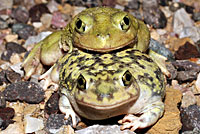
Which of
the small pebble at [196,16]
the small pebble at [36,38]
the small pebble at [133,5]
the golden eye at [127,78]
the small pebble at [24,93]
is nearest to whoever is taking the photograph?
the golden eye at [127,78]

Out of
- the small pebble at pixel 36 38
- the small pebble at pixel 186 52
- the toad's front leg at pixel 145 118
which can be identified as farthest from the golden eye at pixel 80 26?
the small pebble at pixel 186 52

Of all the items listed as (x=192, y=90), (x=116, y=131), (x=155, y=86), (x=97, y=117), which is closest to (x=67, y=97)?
(x=97, y=117)

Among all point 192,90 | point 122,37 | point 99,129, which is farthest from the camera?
point 192,90

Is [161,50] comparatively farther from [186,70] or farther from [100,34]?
[100,34]

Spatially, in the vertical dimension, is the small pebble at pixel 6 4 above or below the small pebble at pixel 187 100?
above

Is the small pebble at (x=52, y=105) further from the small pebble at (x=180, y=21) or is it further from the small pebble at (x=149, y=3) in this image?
the small pebble at (x=149, y=3)

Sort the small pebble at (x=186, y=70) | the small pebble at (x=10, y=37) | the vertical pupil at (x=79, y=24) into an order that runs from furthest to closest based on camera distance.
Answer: the small pebble at (x=10, y=37) → the small pebble at (x=186, y=70) → the vertical pupil at (x=79, y=24)

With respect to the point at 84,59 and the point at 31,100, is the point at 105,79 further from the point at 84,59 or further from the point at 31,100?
the point at 31,100
